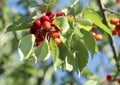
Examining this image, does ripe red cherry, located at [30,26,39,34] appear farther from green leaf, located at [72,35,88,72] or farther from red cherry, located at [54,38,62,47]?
green leaf, located at [72,35,88,72]

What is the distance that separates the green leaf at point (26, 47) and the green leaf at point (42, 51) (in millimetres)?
39

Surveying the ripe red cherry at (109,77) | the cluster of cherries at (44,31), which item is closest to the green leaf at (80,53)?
the cluster of cherries at (44,31)

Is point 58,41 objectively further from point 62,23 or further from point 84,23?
point 84,23

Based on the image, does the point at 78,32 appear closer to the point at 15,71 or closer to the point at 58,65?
the point at 58,65

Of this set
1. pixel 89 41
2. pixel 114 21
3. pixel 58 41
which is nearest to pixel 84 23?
pixel 89 41

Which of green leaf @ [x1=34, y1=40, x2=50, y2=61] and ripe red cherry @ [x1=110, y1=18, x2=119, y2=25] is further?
ripe red cherry @ [x1=110, y1=18, x2=119, y2=25]

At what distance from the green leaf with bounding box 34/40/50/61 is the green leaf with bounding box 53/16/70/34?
0.11m

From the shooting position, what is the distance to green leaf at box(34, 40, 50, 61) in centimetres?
224

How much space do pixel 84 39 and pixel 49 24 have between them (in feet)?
0.89

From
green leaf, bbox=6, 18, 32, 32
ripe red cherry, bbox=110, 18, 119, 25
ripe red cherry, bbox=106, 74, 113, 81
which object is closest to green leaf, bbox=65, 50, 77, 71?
green leaf, bbox=6, 18, 32, 32

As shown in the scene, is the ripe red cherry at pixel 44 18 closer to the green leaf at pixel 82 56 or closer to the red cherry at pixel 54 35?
the red cherry at pixel 54 35

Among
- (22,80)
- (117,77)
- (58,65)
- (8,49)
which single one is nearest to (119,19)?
(117,77)

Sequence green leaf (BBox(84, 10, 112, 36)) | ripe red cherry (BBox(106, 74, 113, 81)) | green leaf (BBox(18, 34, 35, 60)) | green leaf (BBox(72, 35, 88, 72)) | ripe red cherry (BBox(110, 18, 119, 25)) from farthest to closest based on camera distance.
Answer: ripe red cherry (BBox(106, 74, 113, 81)) < ripe red cherry (BBox(110, 18, 119, 25)) < green leaf (BBox(84, 10, 112, 36)) < green leaf (BBox(72, 35, 88, 72)) < green leaf (BBox(18, 34, 35, 60))

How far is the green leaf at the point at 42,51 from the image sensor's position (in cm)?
224
